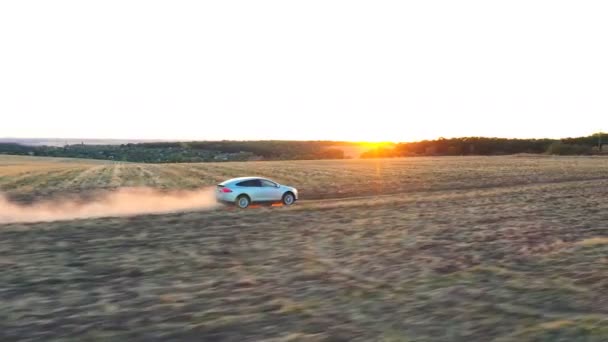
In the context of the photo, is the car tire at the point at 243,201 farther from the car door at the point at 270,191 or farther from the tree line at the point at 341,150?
the tree line at the point at 341,150

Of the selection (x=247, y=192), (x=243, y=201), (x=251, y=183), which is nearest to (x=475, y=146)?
(x=251, y=183)

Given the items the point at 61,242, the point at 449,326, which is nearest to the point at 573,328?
the point at 449,326

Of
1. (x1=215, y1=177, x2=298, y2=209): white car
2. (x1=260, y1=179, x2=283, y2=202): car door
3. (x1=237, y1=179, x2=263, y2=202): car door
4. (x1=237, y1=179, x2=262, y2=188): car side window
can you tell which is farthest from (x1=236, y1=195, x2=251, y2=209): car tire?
(x1=260, y1=179, x2=283, y2=202): car door

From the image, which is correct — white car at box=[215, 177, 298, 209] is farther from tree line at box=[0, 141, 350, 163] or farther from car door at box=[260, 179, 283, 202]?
tree line at box=[0, 141, 350, 163]

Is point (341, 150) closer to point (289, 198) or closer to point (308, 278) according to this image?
point (289, 198)

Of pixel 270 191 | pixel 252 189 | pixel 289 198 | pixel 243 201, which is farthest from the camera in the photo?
pixel 289 198

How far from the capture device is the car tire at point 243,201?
83.1 ft

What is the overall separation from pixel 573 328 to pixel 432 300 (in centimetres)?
180

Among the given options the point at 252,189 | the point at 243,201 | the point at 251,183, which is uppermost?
the point at 251,183

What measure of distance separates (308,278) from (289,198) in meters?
→ 17.6

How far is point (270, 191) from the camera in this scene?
26.1m

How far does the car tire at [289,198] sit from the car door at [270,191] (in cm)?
27

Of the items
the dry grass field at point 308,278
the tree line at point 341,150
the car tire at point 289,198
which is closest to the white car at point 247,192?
the car tire at point 289,198

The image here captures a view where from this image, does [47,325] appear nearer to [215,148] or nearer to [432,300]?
[432,300]
